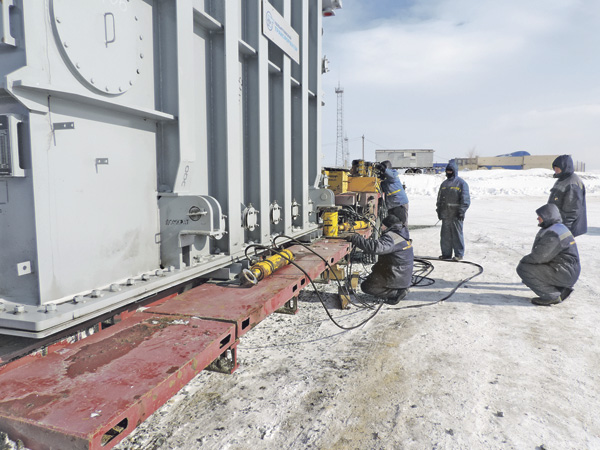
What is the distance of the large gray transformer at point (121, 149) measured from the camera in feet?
6.16

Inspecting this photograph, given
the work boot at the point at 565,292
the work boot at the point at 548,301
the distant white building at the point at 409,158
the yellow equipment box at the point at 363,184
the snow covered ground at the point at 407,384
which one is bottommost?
the snow covered ground at the point at 407,384

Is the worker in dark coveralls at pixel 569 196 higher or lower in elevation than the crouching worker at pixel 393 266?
higher

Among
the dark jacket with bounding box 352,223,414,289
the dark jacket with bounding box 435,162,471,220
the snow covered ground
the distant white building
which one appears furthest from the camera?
the distant white building

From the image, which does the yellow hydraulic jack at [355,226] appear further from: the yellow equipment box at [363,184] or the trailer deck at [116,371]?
the trailer deck at [116,371]

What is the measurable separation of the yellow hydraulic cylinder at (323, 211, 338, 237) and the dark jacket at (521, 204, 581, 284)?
2788mm

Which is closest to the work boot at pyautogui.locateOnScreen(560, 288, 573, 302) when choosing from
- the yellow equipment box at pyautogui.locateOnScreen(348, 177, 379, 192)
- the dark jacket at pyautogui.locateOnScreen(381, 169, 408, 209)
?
the dark jacket at pyautogui.locateOnScreen(381, 169, 408, 209)

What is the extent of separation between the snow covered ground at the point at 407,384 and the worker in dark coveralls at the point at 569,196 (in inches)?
49.0

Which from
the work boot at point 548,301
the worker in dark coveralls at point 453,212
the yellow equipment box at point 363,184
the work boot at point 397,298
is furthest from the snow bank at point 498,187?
the work boot at point 397,298

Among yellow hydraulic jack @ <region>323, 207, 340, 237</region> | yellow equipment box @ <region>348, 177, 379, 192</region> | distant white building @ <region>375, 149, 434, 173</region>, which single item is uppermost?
distant white building @ <region>375, 149, 434, 173</region>

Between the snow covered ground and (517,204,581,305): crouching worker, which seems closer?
the snow covered ground

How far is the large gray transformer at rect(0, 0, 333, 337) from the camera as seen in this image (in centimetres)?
188

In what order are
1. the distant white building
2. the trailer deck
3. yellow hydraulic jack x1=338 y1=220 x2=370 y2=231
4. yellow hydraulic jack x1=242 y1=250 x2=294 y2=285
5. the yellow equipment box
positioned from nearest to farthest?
the trailer deck < yellow hydraulic jack x1=242 y1=250 x2=294 y2=285 < yellow hydraulic jack x1=338 y1=220 x2=370 y2=231 < the yellow equipment box < the distant white building

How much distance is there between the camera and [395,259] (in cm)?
527

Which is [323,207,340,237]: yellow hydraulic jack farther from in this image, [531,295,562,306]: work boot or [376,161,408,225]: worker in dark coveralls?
[531,295,562,306]: work boot
